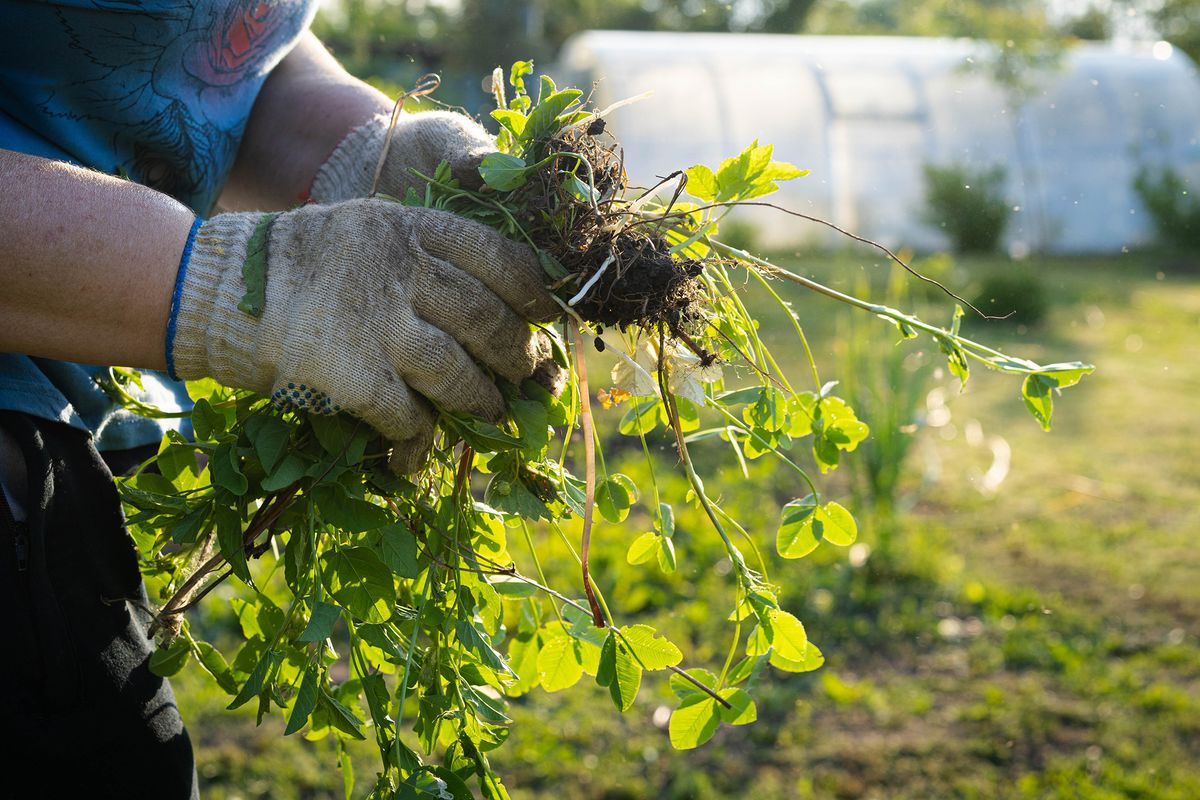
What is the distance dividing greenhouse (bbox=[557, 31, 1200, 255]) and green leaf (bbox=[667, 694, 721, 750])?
344 inches

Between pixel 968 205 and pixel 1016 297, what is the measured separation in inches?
84.4

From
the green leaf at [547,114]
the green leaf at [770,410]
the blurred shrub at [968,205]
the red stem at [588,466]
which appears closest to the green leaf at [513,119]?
the green leaf at [547,114]

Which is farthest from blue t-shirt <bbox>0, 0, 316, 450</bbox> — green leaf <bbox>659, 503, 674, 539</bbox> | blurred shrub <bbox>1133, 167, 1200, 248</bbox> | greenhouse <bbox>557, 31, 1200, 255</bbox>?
blurred shrub <bbox>1133, 167, 1200, 248</bbox>

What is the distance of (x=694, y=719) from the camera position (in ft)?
4.17

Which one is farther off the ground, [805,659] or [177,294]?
[177,294]

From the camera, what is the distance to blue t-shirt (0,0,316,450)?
1.31m

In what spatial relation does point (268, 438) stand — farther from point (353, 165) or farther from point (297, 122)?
point (297, 122)

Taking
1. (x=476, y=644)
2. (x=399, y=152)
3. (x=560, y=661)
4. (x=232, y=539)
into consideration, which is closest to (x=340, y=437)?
(x=232, y=539)

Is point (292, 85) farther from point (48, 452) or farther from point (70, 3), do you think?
point (48, 452)

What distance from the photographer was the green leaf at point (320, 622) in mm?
1152

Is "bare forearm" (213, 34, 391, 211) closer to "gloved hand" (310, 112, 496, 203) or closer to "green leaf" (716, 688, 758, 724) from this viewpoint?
"gloved hand" (310, 112, 496, 203)

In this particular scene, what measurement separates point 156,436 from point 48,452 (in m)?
0.36

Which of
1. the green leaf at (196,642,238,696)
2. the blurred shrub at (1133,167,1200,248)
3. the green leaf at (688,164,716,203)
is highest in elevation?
the green leaf at (688,164,716,203)

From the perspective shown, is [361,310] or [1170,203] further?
[1170,203]
